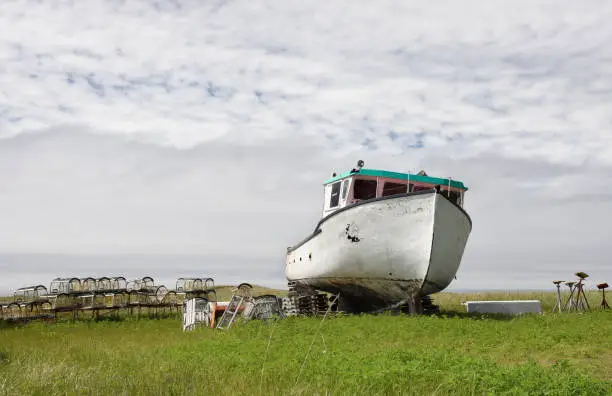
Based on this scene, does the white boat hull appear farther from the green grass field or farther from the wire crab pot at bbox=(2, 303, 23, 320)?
the wire crab pot at bbox=(2, 303, 23, 320)

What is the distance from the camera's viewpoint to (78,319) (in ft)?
84.8

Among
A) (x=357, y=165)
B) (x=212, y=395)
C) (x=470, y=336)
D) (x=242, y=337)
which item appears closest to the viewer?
(x=212, y=395)

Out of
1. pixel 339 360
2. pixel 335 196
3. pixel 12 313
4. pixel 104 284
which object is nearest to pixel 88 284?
pixel 104 284

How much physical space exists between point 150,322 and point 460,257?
13.8 metres

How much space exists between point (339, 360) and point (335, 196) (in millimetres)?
13734

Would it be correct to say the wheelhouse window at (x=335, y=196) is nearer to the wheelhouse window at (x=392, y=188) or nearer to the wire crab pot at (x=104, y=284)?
the wheelhouse window at (x=392, y=188)

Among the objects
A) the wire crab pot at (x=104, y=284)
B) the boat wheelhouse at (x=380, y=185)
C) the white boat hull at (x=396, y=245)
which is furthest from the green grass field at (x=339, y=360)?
the wire crab pot at (x=104, y=284)

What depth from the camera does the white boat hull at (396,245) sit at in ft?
65.1

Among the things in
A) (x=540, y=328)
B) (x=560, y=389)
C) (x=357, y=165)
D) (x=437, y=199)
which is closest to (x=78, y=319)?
(x=357, y=165)

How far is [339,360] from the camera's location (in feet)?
36.1

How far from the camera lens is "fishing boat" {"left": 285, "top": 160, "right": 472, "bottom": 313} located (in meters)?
19.9

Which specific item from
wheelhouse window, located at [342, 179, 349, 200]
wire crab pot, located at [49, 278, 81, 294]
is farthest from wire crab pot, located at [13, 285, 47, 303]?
wheelhouse window, located at [342, 179, 349, 200]

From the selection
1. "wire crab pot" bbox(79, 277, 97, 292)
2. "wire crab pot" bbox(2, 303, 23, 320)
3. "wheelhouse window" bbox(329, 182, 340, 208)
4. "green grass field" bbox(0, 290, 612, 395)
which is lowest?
"green grass field" bbox(0, 290, 612, 395)

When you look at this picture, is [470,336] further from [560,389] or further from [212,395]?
[212,395]
